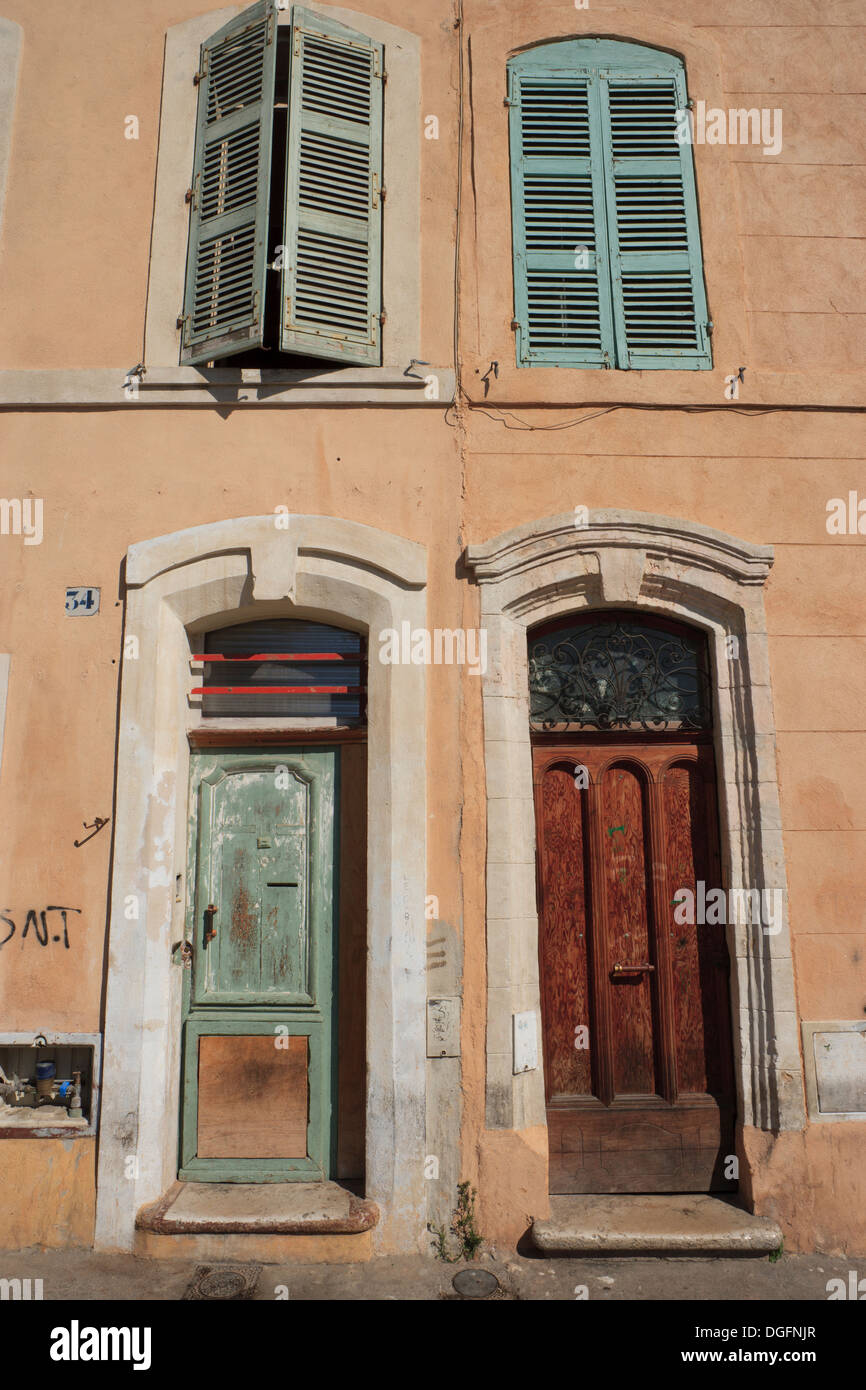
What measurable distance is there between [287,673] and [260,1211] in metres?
2.66

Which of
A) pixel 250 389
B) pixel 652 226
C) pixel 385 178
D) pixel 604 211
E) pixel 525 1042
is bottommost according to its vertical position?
pixel 525 1042

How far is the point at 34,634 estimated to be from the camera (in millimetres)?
4844

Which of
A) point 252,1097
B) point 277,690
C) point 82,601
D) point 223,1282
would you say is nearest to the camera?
point 223,1282

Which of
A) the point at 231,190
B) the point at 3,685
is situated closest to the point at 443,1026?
the point at 3,685

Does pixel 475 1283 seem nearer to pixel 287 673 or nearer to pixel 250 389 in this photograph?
pixel 287 673

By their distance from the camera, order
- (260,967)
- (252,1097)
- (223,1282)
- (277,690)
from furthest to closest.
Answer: (277,690), (260,967), (252,1097), (223,1282)

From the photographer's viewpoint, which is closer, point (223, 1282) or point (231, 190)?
point (223, 1282)

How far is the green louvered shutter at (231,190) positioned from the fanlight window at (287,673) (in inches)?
63.1

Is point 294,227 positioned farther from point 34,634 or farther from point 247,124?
point 34,634

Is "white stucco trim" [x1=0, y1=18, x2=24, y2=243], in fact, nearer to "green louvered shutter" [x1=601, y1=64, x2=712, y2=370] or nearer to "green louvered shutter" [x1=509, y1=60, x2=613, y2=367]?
"green louvered shutter" [x1=509, y1=60, x2=613, y2=367]

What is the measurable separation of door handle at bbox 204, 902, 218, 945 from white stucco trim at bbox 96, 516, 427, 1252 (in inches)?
5.2

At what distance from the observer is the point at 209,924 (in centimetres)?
478

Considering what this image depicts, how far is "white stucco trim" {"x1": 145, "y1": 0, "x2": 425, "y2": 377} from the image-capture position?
202 inches
